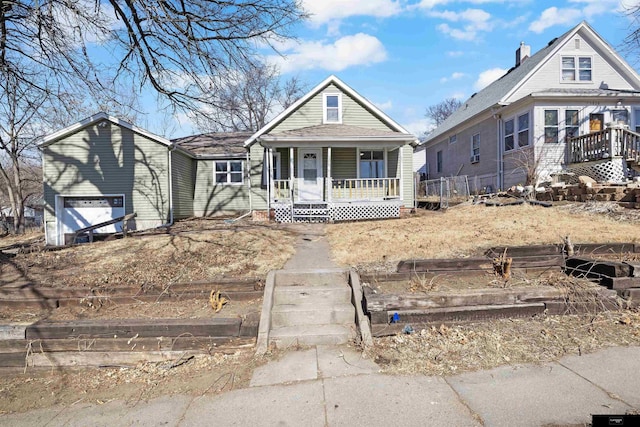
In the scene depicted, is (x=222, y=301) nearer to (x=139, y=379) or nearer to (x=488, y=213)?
(x=139, y=379)

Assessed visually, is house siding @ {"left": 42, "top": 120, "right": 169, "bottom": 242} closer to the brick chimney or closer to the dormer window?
the dormer window

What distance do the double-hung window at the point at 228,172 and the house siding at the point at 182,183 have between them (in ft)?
4.02

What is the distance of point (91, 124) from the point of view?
15.7m

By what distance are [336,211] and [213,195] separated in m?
7.27

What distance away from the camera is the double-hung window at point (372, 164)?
16484 mm

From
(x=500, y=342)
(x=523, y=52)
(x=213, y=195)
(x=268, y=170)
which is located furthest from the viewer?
(x=523, y=52)

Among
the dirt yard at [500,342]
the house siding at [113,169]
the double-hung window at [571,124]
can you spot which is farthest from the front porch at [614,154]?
the house siding at [113,169]

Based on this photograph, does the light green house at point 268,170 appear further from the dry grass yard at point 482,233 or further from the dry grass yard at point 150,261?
the dry grass yard at point 150,261

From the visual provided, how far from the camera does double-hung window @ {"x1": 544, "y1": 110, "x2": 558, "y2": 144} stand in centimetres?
1630

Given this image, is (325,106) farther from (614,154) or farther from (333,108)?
(614,154)

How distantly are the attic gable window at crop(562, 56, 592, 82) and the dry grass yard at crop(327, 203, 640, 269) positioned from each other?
10.5 m

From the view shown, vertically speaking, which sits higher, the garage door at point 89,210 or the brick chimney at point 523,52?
the brick chimney at point 523,52

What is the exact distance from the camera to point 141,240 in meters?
9.43

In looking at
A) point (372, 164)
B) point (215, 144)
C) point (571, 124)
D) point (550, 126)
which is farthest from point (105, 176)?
point (571, 124)
